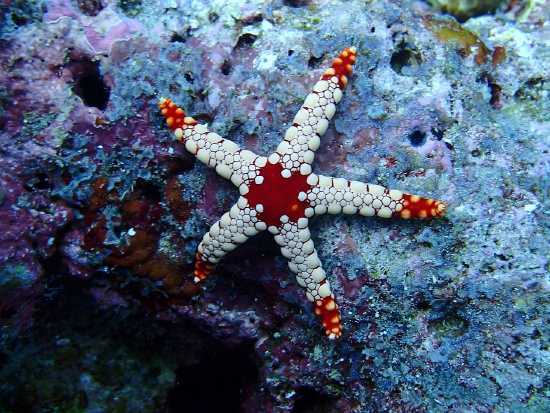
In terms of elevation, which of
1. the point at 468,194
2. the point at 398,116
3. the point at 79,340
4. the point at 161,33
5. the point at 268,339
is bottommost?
the point at 79,340

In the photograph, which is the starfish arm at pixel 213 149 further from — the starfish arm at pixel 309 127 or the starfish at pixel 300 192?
the starfish arm at pixel 309 127

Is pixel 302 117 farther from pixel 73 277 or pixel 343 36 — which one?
pixel 73 277

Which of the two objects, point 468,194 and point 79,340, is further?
point 79,340

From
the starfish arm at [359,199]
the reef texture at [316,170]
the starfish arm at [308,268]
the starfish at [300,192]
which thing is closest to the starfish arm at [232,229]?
the starfish at [300,192]

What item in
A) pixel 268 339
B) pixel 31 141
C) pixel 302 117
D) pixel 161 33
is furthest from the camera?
pixel 268 339

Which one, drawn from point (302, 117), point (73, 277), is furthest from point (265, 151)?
point (73, 277)

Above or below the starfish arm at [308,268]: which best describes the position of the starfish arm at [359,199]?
above

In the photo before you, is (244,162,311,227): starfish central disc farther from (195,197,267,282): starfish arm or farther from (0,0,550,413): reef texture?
(0,0,550,413): reef texture

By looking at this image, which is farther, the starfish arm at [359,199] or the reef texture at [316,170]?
the reef texture at [316,170]
